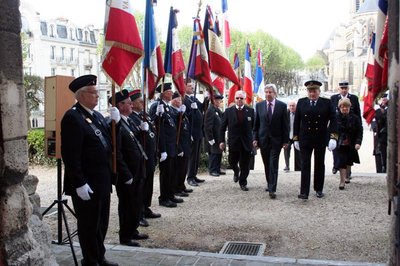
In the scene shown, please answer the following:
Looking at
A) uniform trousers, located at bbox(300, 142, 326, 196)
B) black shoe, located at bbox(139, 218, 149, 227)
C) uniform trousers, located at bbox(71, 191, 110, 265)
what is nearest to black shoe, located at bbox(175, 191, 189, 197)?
black shoe, located at bbox(139, 218, 149, 227)

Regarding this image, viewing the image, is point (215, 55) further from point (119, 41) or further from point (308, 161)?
point (119, 41)

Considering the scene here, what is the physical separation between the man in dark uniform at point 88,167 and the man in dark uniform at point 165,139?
2.81m

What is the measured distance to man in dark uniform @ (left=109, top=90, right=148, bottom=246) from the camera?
562 centimetres

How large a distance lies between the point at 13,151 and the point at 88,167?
1266mm

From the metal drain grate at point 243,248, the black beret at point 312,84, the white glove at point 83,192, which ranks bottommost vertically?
the metal drain grate at point 243,248

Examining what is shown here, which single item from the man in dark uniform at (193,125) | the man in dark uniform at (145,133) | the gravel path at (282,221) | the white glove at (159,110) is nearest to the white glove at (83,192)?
the gravel path at (282,221)

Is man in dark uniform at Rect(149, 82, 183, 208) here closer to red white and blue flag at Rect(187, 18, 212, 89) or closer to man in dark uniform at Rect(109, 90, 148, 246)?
red white and blue flag at Rect(187, 18, 212, 89)

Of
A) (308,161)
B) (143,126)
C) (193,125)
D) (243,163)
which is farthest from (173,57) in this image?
(308,161)

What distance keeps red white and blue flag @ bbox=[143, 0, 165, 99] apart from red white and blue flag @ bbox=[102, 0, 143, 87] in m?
1.30

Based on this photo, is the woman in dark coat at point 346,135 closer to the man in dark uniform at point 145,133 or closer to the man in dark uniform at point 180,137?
the man in dark uniform at point 180,137

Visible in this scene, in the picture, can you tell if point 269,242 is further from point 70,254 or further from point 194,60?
point 194,60

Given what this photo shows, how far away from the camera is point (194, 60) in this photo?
29.7 ft

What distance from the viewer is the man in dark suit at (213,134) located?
35.6 ft

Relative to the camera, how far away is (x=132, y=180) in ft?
18.2
